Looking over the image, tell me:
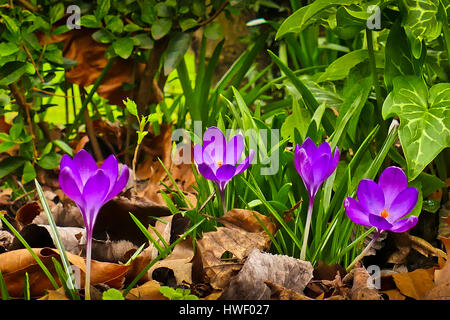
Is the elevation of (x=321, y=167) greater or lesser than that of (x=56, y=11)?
lesser

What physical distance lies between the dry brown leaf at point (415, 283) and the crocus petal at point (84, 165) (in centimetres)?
64

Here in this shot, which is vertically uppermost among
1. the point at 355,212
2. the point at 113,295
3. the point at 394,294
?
the point at 355,212

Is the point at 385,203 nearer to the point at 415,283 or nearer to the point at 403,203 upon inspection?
the point at 403,203

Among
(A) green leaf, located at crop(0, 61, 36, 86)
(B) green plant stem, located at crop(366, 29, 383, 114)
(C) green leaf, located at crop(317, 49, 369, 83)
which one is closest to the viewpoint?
(B) green plant stem, located at crop(366, 29, 383, 114)

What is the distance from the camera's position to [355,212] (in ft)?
3.09

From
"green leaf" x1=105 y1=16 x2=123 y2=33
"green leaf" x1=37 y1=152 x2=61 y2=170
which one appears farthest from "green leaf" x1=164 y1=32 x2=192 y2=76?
"green leaf" x1=37 y1=152 x2=61 y2=170

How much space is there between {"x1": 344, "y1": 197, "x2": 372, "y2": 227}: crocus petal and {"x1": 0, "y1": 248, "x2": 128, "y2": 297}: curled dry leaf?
1.37 ft

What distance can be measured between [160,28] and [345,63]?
69 cm

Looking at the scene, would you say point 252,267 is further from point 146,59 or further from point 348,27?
point 146,59

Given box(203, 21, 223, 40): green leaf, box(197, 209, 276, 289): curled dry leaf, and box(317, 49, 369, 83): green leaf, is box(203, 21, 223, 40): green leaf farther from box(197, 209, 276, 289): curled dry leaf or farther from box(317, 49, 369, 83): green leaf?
box(197, 209, 276, 289): curled dry leaf

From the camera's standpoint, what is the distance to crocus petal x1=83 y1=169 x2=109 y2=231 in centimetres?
86

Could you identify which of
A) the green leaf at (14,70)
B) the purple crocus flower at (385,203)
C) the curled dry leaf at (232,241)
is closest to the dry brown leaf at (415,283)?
the purple crocus flower at (385,203)

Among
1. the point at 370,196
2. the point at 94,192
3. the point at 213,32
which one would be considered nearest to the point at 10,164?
the point at 213,32

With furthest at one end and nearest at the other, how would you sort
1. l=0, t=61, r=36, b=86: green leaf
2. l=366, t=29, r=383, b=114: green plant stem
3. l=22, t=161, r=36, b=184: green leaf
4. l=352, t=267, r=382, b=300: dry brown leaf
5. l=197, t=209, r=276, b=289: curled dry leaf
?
l=22, t=161, r=36, b=184: green leaf → l=0, t=61, r=36, b=86: green leaf → l=366, t=29, r=383, b=114: green plant stem → l=197, t=209, r=276, b=289: curled dry leaf → l=352, t=267, r=382, b=300: dry brown leaf
